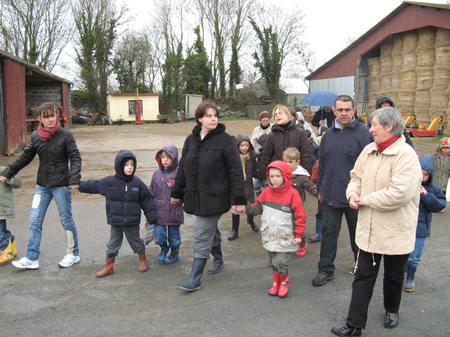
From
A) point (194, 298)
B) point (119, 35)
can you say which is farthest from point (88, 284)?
point (119, 35)

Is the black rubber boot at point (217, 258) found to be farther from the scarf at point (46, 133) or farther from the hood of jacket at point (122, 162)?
the scarf at point (46, 133)

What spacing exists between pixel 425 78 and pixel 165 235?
16.8 m

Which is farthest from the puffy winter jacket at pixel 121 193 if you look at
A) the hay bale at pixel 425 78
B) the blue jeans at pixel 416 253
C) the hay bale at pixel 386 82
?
the hay bale at pixel 386 82

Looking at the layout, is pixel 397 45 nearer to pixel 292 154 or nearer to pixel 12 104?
pixel 12 104

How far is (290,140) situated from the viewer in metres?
5.42

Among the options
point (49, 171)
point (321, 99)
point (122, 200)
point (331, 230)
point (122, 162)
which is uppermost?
point (321, 99)

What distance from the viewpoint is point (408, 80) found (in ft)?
61.0

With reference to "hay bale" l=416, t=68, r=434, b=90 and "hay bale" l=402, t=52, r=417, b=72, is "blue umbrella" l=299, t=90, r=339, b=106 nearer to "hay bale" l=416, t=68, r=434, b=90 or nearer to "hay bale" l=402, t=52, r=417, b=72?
"hay bale" l=416, t=68, r=434, b=90

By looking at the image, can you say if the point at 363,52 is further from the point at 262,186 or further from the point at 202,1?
the point at 202,1

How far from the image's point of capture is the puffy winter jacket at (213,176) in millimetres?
4031

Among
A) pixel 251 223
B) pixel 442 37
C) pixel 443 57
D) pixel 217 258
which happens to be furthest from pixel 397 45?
pixel 217 258

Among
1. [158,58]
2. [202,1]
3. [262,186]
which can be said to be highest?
[202,1]

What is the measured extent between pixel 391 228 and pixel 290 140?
8.10 feet

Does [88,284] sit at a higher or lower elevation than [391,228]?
lower
